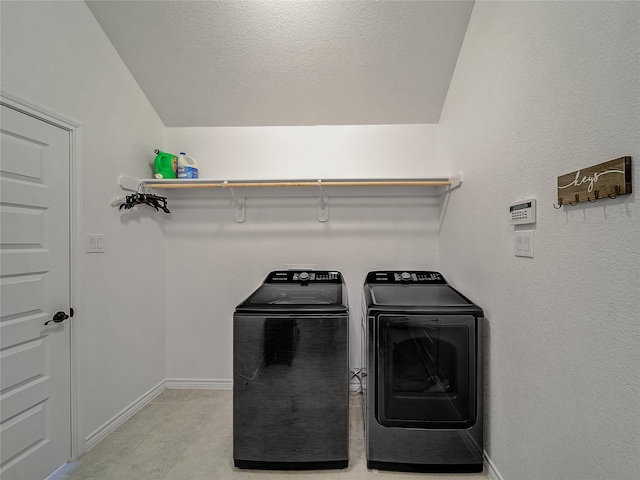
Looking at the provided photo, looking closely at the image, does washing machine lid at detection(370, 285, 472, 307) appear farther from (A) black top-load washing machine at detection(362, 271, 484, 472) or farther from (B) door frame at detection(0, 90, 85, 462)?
(B) door frame at detection(0, 90, 85, 462)

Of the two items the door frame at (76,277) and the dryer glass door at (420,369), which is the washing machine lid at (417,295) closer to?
the dryer glass door at (420,369)

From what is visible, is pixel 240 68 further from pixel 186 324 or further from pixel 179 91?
pixel 186 324

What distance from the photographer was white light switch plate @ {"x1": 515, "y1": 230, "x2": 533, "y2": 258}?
122 centimetres

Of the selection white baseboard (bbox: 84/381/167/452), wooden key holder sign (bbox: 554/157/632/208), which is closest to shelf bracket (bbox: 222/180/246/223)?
white baseboard (bbox: 84/381/167/452)

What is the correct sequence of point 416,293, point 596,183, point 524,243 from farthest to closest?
point 416,293
point 524,243
point 596,183

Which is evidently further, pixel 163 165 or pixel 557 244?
pixel 163 165

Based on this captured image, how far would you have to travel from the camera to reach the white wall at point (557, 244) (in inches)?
32.0

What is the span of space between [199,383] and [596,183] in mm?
3011

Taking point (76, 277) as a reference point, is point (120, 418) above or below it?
below

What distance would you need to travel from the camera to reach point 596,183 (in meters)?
0.88

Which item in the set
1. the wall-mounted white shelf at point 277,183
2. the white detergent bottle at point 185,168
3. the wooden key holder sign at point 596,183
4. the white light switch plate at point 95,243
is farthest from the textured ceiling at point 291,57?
the wooden key holder sign at point 596,183

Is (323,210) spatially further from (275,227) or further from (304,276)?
(304,276)

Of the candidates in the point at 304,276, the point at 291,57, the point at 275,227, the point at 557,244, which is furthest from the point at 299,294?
the point at 291,57

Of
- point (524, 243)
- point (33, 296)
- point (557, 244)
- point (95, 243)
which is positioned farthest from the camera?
point (95, 243)
